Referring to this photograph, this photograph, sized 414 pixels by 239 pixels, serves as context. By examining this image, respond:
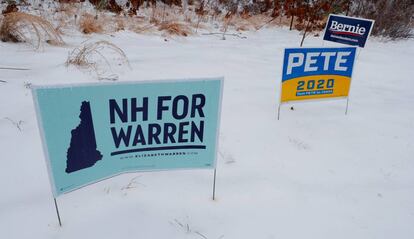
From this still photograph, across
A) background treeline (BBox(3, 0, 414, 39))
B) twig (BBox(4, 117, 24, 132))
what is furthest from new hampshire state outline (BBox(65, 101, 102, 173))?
background treeline (BBox(3, 0, 414, 39))

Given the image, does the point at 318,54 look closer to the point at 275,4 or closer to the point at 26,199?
the point at 26,199

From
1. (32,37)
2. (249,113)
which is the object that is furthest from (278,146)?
(32,37)

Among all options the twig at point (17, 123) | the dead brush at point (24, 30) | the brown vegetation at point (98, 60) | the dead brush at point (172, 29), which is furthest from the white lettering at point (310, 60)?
the dead brush at point (172, 29)

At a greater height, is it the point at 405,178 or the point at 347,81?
the point at 347,81

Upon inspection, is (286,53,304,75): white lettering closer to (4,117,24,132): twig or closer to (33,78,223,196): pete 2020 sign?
(33,78,223,196): pete 2020 sign

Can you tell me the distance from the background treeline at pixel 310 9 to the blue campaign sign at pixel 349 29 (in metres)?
4.01

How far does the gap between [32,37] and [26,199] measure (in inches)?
148

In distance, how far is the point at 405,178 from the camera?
2.40 metres

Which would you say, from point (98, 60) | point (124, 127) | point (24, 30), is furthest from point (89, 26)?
point (124, 127)

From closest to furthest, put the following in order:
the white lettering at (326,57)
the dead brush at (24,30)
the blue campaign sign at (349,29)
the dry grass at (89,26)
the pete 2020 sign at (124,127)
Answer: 1. the pete 2020 sign at (124,127)
2. the white lettering at (326,57)
3. the blue campaign sign at (349,29)
4. the dead brush at (24,30)
5. the dry grass at (89,26)

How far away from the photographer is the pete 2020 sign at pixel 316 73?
2861 millimetres

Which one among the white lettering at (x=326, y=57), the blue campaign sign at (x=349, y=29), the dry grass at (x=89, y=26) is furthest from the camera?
the dry grass at (x=89, y=26)

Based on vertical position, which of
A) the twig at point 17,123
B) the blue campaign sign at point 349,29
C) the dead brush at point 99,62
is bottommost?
the twig at point 17,123

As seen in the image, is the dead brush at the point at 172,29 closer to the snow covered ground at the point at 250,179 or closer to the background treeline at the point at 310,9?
the background treeline at the point at 310,9
